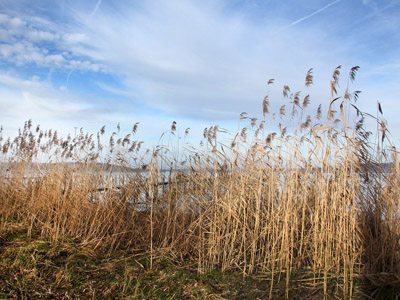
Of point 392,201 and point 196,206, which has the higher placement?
point 392,201

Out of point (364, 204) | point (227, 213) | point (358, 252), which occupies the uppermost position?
point (364, 204)

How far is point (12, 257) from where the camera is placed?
137 inches

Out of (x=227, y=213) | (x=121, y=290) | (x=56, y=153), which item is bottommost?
(x=121, y=290)

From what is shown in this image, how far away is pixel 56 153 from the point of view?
5508mm

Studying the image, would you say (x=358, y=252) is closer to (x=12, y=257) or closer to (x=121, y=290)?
(x=121, y=290)

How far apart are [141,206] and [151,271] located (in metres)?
1.28

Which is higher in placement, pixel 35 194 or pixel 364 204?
pixel 364 204

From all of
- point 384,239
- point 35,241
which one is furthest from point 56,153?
point 384,239

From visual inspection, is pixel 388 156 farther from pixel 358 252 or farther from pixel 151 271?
pixel 151 271

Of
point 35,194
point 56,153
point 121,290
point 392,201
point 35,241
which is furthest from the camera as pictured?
point 56,153

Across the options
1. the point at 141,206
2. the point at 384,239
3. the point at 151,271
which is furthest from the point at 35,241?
the point at 384,239

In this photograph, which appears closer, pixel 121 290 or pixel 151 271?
pixel 121 290

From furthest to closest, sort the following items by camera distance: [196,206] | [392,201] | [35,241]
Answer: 1. [196,206]
2. [35,241]
3. [392,201]

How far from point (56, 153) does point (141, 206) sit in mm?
2249
